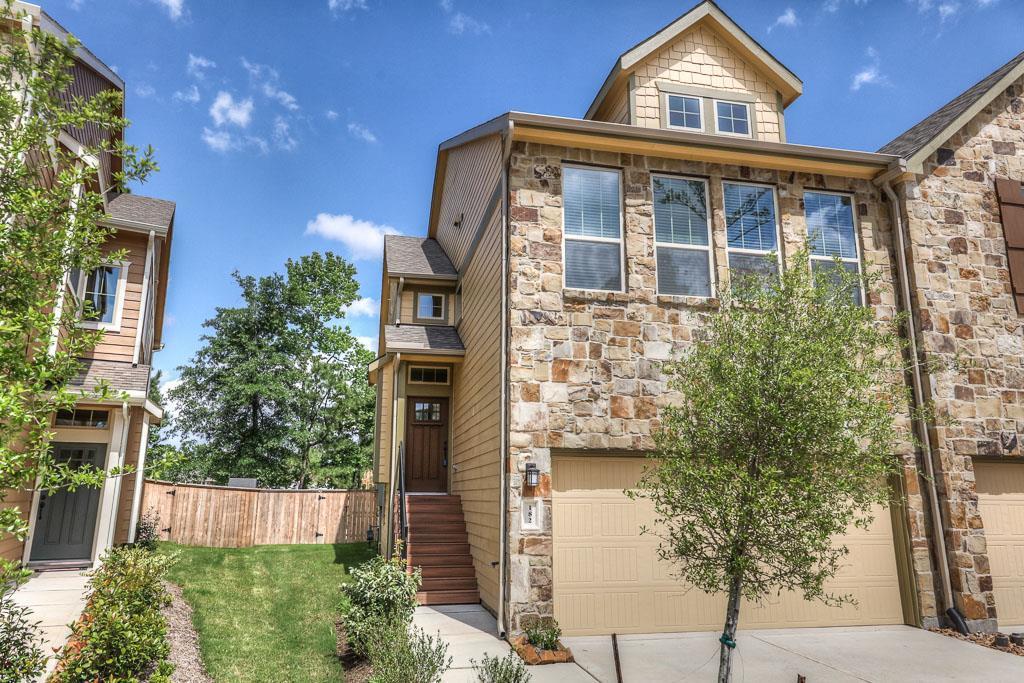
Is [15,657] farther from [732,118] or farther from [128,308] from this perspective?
[732,118]

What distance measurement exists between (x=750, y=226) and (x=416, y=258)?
731 centimetres

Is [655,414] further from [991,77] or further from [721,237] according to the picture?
[991,77]

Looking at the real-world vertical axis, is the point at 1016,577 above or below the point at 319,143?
below

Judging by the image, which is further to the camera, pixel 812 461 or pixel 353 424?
pixel 353 424

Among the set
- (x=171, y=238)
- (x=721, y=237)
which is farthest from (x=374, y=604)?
(x=171, y=238)

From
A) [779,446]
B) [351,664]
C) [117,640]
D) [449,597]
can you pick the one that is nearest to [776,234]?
[779,446]

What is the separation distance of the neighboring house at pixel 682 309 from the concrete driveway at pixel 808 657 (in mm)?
363

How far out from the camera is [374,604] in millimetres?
7082

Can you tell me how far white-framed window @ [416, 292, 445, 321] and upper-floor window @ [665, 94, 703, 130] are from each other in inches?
231

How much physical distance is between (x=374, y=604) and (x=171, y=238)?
1065cm

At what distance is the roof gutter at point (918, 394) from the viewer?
8227mm

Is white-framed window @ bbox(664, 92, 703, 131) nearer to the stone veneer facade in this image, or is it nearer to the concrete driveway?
the stone veneer facade

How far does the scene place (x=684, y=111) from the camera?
403 inches

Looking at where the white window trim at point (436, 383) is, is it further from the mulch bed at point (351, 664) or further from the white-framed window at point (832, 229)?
the white-framed window at point (832, 229)
